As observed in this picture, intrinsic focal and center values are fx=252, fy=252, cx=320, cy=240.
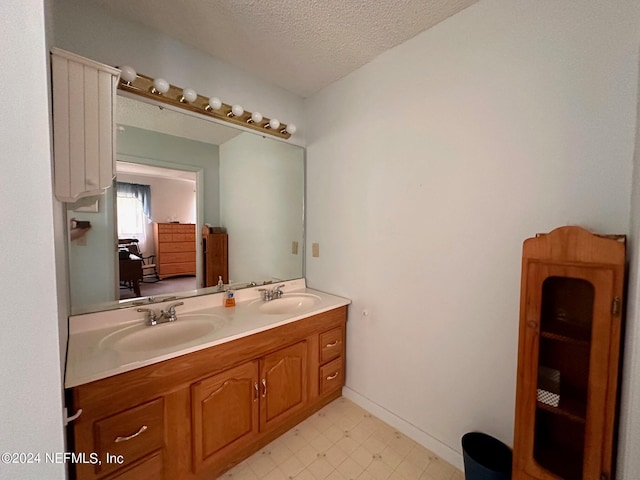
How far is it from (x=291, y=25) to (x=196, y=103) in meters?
0.74

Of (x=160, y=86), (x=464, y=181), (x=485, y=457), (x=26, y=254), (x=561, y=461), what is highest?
(x=160, y=86)

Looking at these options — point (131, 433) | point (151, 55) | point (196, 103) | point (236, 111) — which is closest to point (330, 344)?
point (131, 433)

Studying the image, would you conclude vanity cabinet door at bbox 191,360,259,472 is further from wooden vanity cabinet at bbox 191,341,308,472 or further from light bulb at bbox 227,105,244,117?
light bulb at bbox 227,105,244,117

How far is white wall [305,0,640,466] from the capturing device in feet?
3.31

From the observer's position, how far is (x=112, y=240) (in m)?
1.43

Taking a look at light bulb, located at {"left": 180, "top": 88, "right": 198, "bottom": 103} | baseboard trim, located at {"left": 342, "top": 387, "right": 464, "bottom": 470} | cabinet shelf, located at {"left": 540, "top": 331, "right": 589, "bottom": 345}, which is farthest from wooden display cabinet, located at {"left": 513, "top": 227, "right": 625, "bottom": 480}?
light bulb, located at {"left": 180, "top": 88, "right": 198, "bottom": 103}

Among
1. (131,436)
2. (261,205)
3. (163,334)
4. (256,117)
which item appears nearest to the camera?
(131,436)

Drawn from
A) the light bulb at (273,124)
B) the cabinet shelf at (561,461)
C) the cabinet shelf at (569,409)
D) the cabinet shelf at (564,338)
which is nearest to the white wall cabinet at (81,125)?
the light bulb at (273,124)

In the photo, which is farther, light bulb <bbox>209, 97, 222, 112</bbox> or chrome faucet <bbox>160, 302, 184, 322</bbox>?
light bulb <bbox>209, 97, 222, 112</bbox>

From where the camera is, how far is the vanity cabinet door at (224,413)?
47.9 inches

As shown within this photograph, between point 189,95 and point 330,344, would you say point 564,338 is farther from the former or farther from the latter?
point 189,95

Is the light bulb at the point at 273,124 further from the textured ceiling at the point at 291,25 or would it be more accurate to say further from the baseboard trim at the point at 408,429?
the baseboard trim at the point at 408,429

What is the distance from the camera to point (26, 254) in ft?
1.88

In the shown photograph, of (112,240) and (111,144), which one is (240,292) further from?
(111,144)
